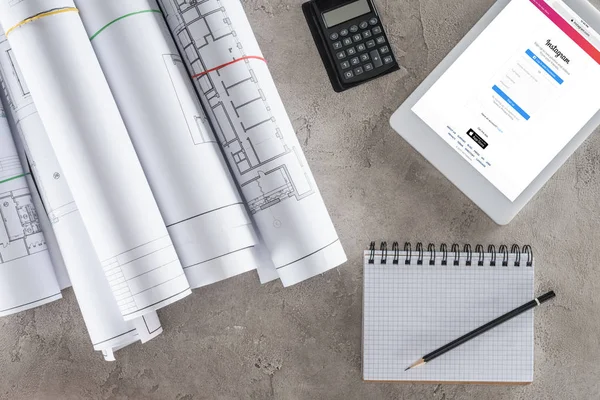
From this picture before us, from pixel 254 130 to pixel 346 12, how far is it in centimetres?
23

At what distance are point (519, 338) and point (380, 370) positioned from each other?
0.20 metres

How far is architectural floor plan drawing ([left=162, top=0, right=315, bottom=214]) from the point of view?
62cm

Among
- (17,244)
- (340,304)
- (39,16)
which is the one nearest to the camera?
(39,16)

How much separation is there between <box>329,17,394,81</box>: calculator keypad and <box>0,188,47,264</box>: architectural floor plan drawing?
434 mm

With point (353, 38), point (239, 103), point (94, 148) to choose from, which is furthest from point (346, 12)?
point (94, 148)

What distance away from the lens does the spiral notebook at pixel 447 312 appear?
2.53 ft

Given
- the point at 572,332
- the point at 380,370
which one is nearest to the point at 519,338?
the point at 572,332

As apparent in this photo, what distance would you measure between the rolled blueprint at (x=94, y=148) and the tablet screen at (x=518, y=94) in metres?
0.38

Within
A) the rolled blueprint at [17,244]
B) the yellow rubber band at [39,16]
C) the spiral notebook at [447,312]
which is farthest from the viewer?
the spiral notebook at [447,312]

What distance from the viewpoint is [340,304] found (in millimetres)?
782

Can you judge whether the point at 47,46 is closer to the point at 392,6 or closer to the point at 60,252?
the point at 60,252

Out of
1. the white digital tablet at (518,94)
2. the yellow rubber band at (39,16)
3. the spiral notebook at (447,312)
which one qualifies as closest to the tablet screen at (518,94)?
the white digital tablet at (518,94)

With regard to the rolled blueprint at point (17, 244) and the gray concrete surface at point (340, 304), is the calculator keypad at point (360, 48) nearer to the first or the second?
the gray concrete surface at point (340, 304)

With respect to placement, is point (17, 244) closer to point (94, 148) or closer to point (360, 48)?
point (94, 148)
